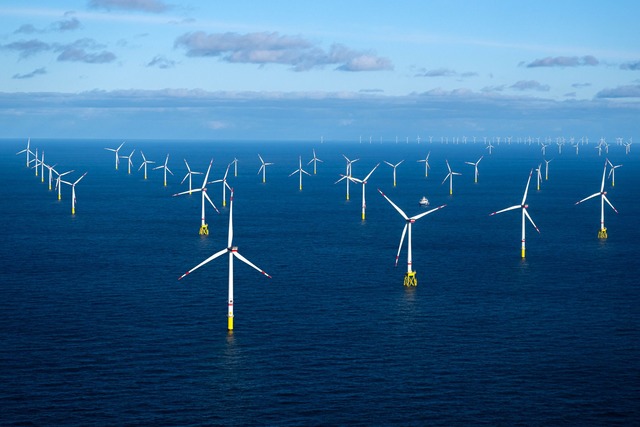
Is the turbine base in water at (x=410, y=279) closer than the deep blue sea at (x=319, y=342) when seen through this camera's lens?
No

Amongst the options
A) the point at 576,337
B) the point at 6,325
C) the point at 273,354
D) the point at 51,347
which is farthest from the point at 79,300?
the point at 576,337

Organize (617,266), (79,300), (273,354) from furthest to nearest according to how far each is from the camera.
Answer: (617,266) < (79,300) < (273,354)

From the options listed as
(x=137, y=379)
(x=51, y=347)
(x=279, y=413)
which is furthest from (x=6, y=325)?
(x=279, y=413)

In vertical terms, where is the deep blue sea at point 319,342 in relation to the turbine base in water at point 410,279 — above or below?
below

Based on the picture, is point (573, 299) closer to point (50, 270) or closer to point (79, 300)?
point (79, 300)

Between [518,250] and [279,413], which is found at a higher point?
[518,250]

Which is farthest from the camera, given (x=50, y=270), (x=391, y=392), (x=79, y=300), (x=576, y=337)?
(x=50, y=270)

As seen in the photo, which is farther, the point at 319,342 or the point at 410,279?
the point at 410,279

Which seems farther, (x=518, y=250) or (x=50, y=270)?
(x=518, y=250)

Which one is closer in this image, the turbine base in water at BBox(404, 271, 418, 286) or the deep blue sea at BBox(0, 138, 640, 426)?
the deep blue sea at BBox(0, 138, 640, 426)

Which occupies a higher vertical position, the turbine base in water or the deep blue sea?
the turbine base in water

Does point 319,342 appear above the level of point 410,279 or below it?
below
